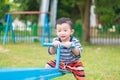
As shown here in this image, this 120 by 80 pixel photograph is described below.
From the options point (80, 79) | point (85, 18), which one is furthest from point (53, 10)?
point (80, 79)

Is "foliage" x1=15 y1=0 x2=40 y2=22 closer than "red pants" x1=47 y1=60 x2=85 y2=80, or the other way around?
"red pants" x1=47 y1=60 x2=85 y2=80

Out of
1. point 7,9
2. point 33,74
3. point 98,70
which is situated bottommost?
point 98,70

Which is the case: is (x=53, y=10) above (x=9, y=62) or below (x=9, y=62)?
above

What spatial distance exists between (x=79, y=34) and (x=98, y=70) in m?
11.2

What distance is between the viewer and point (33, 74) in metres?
3.59

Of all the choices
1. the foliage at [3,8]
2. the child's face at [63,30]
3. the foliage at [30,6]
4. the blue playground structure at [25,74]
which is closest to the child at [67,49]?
the child's face at [63,30]

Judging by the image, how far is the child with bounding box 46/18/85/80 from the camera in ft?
14.3

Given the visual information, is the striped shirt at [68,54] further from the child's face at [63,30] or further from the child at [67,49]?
the child's face at [63,30]

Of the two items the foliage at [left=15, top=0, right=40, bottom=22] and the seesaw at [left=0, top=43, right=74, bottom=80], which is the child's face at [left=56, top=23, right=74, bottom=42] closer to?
the seesaw at [left=0, top=43, right=74, bottom=80]

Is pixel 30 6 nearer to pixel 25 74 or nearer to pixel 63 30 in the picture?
pixel 63 30

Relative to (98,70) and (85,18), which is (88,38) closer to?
(85,18)

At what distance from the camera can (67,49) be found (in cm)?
450

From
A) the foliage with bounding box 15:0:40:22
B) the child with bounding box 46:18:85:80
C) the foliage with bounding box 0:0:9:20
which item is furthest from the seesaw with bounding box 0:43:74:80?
the foliage with bounding box 15:0:40:22

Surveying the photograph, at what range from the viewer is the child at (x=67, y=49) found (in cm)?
436
